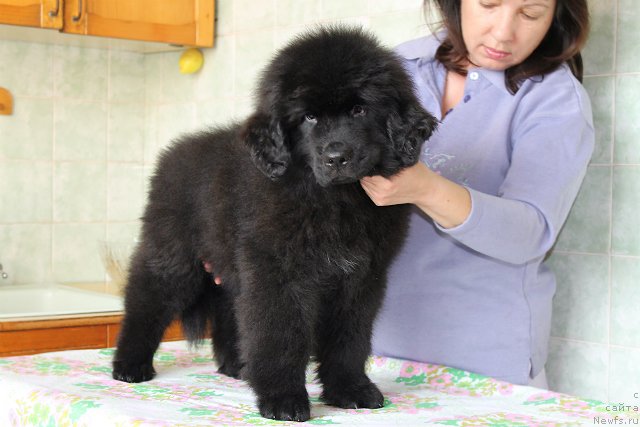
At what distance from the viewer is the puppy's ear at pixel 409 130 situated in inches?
53.9

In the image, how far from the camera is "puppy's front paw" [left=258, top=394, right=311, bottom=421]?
4.48 ft

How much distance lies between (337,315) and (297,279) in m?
0.16

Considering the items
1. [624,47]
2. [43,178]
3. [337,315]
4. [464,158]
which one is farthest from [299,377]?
[43,178]

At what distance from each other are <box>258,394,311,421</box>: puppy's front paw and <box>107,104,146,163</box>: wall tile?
2611mm

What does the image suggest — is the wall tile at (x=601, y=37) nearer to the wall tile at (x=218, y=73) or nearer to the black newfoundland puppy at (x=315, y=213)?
the black newfoundland puppy at (x=315, y=213)

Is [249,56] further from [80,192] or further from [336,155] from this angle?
[336,155]

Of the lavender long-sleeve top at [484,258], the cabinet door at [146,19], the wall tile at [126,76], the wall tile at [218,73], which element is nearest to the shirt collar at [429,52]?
the lavender long-sleeve top at [484,258]

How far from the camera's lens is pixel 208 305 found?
→ 181cm

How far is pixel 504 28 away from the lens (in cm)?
178

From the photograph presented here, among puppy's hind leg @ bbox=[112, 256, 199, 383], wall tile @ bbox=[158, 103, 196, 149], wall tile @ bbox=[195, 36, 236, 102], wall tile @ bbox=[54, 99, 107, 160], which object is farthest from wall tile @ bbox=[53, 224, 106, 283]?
puppy's hind leg @ bbox=[112, 256, 199, 383]

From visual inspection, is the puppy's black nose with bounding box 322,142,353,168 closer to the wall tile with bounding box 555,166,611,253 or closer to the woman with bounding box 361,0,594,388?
the woman with bounding box 361,0,594,388

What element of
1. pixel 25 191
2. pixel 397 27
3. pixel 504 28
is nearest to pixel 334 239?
pixel 504 28

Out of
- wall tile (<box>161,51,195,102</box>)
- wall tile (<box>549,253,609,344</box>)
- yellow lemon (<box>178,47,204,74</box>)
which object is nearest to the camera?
wall tile (<box>549,253,609,344</box>)

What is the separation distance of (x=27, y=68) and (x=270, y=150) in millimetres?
2502
